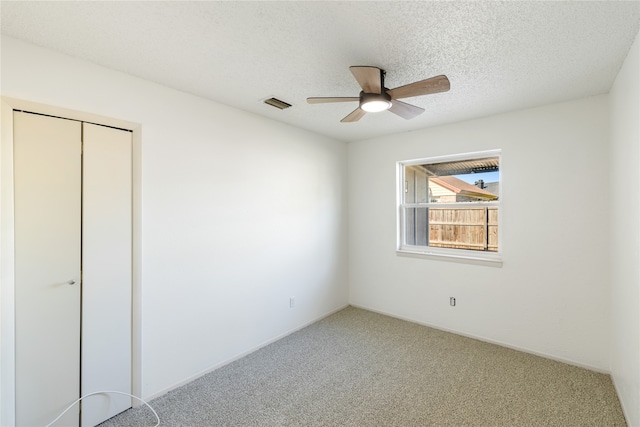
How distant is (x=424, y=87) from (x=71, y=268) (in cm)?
267

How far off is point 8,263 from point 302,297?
8.61ft

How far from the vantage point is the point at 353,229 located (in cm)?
436

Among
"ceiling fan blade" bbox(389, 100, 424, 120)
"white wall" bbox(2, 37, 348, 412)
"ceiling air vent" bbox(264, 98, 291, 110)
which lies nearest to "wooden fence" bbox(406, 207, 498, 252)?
"white wall" bbox(2, 37, 348, 412)

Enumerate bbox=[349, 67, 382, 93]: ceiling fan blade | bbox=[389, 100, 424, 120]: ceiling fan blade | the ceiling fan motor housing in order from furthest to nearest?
bbox=[389, 100, 424, 120]: ceiling fan blade
the ceiling fan motor housing
bbox=[349, 67, 382, 93]: ceiling fan blade

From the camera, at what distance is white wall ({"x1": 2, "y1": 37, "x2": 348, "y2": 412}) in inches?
80.0

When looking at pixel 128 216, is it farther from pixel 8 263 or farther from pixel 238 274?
pixel 238 274

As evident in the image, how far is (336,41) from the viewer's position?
1764 millimetres

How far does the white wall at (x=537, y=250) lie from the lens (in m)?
2.61

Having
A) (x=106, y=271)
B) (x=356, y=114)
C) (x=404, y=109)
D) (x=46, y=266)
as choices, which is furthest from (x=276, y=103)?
(x=46, y=266)

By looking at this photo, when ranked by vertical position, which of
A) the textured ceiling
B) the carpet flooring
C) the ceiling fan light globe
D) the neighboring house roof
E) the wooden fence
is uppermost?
the textured ceiling

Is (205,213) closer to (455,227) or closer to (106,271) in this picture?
(106,271)

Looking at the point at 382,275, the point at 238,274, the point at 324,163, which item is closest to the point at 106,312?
the point at 238,274

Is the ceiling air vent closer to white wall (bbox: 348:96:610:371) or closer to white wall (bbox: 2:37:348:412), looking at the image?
white wall (bbox: 2:37:348:412)

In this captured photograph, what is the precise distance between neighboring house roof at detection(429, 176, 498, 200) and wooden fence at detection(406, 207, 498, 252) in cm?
15
